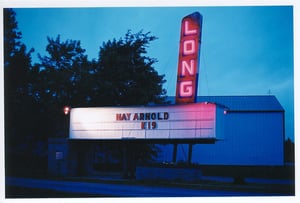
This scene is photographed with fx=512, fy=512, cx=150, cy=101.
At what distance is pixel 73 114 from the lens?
1003 inches

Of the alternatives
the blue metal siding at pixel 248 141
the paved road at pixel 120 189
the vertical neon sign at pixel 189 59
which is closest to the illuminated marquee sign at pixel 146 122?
the vertical neon sign at pixel 189 59

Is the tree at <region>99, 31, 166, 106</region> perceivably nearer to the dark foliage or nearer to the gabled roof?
the dark foliage

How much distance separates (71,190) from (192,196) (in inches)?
187

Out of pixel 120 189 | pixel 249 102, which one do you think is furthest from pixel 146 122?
pixel 249 102

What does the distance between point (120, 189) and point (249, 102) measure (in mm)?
17825

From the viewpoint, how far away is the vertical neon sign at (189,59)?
23.0 metres

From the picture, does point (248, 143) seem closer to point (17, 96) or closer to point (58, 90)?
point (58, 90)

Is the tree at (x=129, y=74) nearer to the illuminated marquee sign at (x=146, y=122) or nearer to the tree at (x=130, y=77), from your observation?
the tree at (x=130, y=77)

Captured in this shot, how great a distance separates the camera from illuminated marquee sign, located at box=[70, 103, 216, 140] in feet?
74.1

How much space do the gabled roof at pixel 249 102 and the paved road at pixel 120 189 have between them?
15.4 m

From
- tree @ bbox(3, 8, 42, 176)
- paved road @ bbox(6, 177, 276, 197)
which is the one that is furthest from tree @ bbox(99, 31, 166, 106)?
paved road @ bbox(6, 177, 276, 197)

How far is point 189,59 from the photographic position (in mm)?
23125
